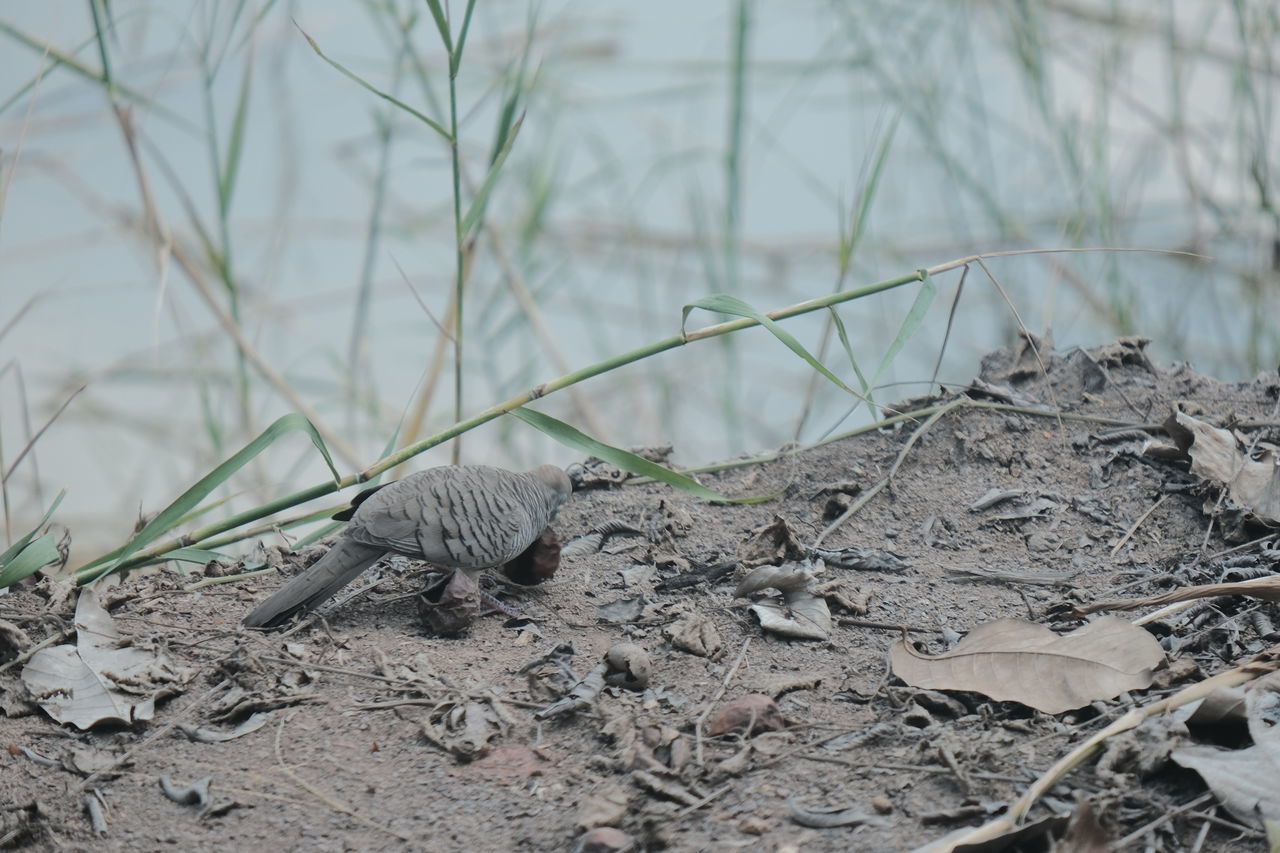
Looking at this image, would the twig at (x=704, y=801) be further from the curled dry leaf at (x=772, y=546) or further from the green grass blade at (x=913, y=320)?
the green grass blade at (x=913, y=320)

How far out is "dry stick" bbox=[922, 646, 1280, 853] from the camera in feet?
4.46

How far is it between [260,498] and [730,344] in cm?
194

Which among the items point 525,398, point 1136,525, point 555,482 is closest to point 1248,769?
point 1136,525

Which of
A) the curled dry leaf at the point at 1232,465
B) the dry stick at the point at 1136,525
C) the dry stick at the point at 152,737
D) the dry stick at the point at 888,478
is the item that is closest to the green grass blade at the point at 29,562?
the dry stick at the point at 152,737

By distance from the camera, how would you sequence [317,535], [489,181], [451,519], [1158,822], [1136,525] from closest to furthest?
[1158,822] → [451,519] → [1136,525] → [489,181] → [317,535]

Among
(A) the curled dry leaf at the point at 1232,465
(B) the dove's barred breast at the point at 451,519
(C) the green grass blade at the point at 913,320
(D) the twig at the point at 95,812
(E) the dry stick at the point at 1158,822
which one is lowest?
(D) the twig at the point at 95,812

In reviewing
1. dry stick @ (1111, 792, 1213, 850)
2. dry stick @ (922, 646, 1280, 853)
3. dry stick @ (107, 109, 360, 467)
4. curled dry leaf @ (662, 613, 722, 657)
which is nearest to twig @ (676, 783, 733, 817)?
dry stick @ (922, 646, 1280, 853)

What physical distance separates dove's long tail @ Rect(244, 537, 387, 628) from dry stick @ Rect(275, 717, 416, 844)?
16.1 inches

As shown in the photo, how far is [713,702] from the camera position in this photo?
72.4 inches

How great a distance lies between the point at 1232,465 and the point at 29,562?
2.65 m

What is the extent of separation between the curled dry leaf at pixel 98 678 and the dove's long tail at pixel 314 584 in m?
0.21

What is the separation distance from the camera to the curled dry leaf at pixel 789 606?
6.90ft

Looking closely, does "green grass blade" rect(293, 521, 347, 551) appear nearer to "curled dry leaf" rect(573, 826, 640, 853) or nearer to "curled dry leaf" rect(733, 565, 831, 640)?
→ "curled dry leaf" rect(733, 565, 831, 640)

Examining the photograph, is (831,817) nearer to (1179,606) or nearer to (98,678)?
(1179,606)
